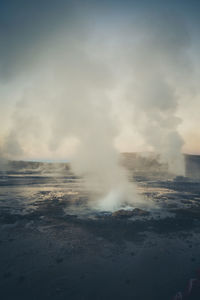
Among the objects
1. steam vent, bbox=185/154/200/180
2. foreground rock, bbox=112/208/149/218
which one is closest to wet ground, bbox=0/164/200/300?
foreground rock, bbox=112/208/149/218

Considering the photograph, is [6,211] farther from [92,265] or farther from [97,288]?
[97,288]

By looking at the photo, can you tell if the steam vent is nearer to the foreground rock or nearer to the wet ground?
the foreground rock

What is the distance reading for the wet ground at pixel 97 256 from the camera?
24.0 ft

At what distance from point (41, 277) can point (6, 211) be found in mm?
13766

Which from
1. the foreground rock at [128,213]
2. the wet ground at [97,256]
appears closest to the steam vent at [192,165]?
the foreground rock at [128,213]

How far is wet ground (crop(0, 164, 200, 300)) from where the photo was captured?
7320 millimetres

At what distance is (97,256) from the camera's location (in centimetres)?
995

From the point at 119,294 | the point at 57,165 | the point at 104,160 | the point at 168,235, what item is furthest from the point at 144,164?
the point at 119,294

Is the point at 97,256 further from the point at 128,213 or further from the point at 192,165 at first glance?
the point at 192,165

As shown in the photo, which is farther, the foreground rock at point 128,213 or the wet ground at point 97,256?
the foreground rock at point 128,213

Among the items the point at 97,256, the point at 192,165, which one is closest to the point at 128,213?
the point at 97,256

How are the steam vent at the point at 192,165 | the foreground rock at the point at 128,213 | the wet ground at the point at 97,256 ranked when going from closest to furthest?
the wet ground at the point at 97,256, the foreground rock at the point at 128,213, the steam vent at the point at 192,165

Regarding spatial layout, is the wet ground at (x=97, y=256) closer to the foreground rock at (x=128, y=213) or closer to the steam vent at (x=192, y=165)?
the foreground rock at (x=128, y=213)

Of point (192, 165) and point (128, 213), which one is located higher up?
point (192, 165)
